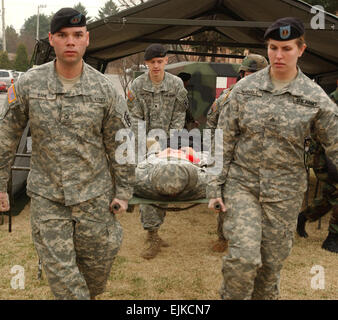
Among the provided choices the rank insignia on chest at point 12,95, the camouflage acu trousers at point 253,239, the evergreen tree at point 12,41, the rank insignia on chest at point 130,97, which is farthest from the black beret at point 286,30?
the evergreen tree at point 12,41

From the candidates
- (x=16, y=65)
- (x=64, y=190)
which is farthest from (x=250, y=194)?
(x=16, y=65)

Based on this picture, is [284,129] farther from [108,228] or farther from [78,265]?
[78,265]

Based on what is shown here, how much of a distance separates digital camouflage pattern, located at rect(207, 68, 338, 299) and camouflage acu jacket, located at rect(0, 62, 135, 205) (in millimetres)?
757

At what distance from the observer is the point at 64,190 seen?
2.51 m

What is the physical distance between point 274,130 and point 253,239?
0.65 m

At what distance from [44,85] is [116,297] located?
5.99 ft

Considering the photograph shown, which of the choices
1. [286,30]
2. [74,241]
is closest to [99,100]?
[74,241]

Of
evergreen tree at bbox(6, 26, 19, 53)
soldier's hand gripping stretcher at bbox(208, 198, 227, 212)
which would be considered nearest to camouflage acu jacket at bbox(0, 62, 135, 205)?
soldier's hand gripping stretcher at bbox(208, 198, 227, 212)

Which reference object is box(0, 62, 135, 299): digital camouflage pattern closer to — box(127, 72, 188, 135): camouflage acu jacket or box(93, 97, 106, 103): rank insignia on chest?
box(93, 97, 106, 103): rank insignia on chest

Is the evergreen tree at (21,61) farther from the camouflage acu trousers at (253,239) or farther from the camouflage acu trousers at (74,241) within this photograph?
the camouflage acu trousers at (253,239)

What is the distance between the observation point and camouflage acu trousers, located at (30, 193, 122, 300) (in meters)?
2.51

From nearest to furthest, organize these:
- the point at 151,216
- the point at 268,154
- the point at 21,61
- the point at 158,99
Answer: the point at 268,154, the point at 151,216, the point at 158,99, the point at 21,61

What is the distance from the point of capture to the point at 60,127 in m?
2.48

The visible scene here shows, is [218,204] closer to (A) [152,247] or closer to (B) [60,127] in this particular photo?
(B) [60,127]
